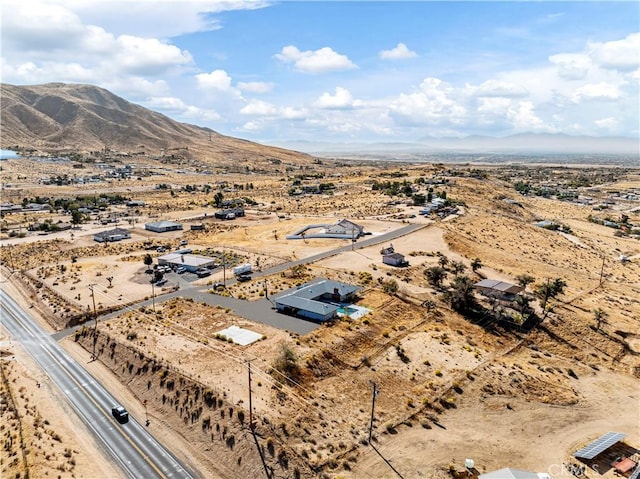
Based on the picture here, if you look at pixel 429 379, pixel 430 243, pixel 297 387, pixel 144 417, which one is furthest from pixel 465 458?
pixel 430 243

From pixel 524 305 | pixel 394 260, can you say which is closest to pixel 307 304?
pixel 394 260

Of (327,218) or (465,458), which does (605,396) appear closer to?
(465,458)

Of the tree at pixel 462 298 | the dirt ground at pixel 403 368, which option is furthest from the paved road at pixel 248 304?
the tree at pixel 462 298

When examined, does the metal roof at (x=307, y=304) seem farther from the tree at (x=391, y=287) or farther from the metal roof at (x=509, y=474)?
the metal roof at (x=509, y=474)

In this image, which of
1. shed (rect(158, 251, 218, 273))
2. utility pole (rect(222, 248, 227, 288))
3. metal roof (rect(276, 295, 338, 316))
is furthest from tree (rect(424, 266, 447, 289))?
shed (rect(158, 251, 218, 273))

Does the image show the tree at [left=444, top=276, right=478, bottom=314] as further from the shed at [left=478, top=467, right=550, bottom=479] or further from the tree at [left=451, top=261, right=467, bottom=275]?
the shed at [left=478, top=467, right=550, bottom=479]

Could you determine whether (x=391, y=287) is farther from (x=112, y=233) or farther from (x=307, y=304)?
(x=112, y=233)
